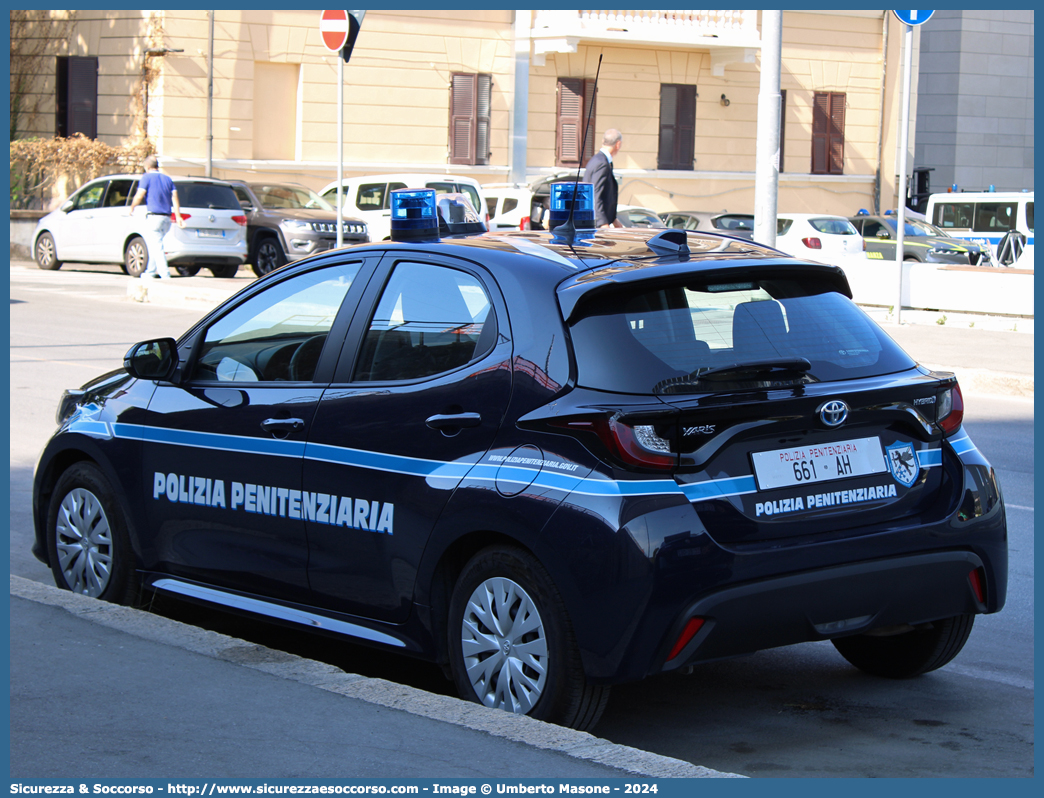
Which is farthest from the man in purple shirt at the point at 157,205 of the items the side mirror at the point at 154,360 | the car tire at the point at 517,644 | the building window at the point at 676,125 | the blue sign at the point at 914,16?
the car tire at the point at 517,644

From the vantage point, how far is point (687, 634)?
3820mm

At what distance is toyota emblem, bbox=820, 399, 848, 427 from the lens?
159 inches

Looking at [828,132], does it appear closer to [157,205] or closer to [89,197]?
[89,197]

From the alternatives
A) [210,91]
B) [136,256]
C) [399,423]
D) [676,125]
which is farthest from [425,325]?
[676,125]

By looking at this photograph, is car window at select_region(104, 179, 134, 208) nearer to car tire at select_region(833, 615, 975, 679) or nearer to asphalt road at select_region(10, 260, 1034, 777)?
asphalt road at select_region(10, 260, 1034, 777)

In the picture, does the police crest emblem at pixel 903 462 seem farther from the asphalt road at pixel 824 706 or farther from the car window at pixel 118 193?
the car window at pixel 118 193

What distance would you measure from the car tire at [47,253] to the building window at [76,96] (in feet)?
18.6

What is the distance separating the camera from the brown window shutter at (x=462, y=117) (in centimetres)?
3262

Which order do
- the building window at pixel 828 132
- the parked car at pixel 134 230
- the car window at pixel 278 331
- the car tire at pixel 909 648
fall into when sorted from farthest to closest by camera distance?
the building window at pixel 828 132 → the parked car at pixel 134 230 → the car window at pixel 278 331 → the car tire at pixel 909 648

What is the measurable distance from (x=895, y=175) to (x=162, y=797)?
124 ft

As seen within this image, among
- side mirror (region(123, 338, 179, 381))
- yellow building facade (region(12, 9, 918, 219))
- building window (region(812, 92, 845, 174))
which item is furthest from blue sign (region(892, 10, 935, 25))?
building window (region(812, 92, 845, 174))

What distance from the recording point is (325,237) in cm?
2361

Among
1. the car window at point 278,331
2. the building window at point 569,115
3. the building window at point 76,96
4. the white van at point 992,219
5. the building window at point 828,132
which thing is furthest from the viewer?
the building window at point 828,132

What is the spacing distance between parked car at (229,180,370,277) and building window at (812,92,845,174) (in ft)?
56.4
